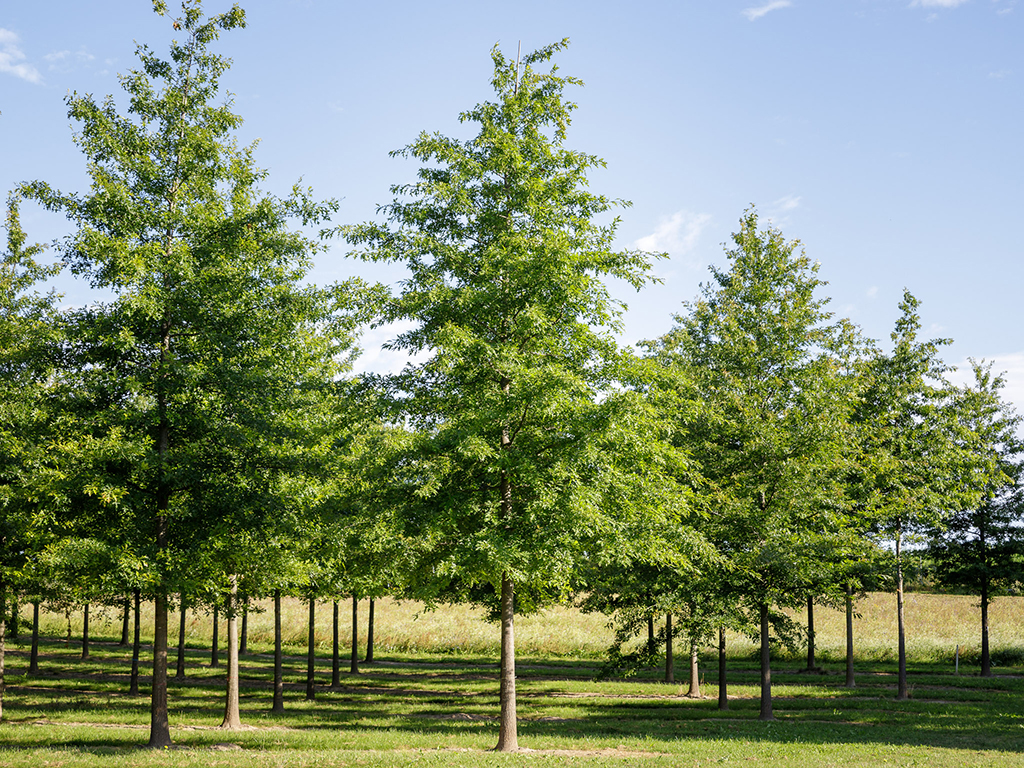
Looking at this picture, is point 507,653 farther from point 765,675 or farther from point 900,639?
point 900,639

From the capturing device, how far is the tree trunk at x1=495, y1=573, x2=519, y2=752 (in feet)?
50.0

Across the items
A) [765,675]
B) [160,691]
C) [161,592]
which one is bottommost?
[765,675]

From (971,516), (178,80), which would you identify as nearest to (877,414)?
(971,516)

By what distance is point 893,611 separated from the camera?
56.0 metres

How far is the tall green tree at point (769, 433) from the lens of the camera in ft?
68.3

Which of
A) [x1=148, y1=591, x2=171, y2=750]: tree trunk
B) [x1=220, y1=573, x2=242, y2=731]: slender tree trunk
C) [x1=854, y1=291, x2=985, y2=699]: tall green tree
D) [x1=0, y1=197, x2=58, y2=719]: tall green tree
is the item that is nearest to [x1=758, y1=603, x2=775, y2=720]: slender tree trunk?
[x1=854, y1=291, x2=985, y2=699]: tall green tree

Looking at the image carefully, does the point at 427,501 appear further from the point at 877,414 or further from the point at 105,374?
the point at 877,414

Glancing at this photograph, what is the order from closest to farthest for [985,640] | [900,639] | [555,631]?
[900,639] → [985,640] → [555,631]

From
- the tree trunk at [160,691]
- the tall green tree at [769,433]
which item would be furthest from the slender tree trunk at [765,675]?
the tree trunk at [160,691]

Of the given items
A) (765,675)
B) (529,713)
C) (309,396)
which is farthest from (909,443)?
(309,396)

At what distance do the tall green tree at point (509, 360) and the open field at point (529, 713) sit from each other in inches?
153

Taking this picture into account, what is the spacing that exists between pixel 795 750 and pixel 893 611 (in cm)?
4746

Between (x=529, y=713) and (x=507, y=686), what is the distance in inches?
330

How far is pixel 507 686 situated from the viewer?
1562 cm
